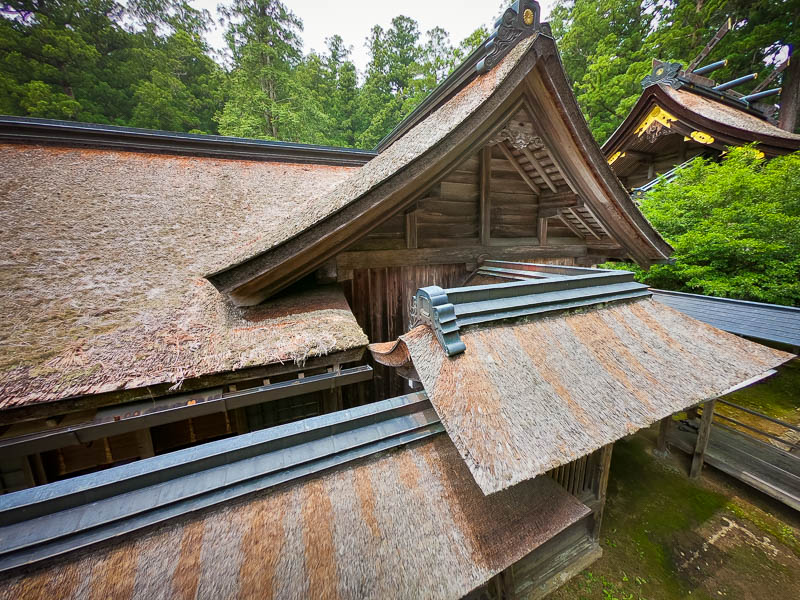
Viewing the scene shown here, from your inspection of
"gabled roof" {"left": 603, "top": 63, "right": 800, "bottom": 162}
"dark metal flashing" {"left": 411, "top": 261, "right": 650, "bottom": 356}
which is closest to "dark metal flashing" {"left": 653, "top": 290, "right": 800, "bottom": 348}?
"dark metal flashing" {"left": 411, "top": 261, "right": 650, "bottom": 356}

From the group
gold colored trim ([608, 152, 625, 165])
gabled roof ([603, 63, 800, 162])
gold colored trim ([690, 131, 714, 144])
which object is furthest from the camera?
gold colored trim ([608, 152, 625, 165])

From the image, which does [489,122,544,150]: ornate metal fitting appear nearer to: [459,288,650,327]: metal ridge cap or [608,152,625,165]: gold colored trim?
[459,288,650,327]: metal ridge cap

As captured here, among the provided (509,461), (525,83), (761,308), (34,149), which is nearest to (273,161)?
(34,149)

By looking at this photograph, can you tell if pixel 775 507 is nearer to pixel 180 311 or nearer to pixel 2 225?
pixel 180 311

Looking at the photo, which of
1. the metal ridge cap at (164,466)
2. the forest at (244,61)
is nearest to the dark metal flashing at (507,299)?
the metal ridge cap at (164,466)

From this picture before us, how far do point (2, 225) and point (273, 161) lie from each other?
3771mm

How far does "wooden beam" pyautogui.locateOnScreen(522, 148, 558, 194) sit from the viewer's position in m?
3.63

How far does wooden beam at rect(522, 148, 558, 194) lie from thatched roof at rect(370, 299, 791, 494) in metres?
2.17

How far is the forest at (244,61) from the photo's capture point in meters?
11.0

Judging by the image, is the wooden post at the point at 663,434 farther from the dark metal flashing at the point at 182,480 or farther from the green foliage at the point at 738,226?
the dark metal flashing at the point at 182,480

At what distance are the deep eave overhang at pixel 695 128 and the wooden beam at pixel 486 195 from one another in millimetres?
9453

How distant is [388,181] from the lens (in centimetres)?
236

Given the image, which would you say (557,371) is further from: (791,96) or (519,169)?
(791,96)

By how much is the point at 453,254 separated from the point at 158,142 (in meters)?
5.77
